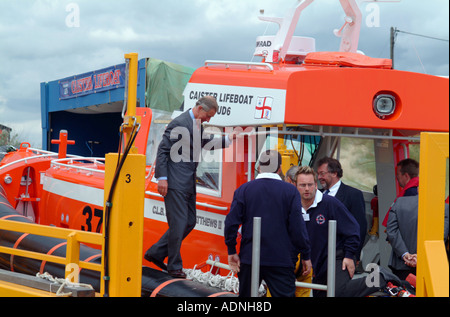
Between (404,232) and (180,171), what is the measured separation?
1871 mm

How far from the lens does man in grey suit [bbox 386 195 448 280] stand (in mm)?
4594

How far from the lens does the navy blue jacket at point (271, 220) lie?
3826mm

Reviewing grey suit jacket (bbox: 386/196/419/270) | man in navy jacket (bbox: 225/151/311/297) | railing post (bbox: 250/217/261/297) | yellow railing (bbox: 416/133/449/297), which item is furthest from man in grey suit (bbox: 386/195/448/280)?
yellow railing (bbox: 416/133/449/297)

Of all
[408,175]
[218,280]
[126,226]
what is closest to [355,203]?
[408,175]

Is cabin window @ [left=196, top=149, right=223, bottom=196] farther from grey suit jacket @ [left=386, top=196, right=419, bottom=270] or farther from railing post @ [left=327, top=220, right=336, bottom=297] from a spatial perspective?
railing post @ [left=327, top=220, right=336, bottom=297]

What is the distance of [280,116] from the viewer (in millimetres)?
4203

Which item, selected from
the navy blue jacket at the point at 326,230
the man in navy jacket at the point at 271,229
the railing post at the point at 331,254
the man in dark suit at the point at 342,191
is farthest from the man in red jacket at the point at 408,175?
the railing post at the point at 331,254

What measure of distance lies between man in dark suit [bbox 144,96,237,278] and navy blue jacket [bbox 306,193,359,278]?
93cm

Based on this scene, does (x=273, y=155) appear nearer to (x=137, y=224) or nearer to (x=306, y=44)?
(x=137, y=224)

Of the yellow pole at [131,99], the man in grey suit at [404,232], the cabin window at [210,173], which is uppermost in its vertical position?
the yellow pole at [131,99]

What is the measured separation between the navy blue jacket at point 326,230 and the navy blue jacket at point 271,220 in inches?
20.8

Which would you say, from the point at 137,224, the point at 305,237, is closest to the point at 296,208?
the point at 305,237

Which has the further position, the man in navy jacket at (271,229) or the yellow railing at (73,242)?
the man in navy jacket at (271,229)

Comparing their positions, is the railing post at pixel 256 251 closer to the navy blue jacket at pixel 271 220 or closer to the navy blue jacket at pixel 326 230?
the navy blue jacket at pixel 271 220
